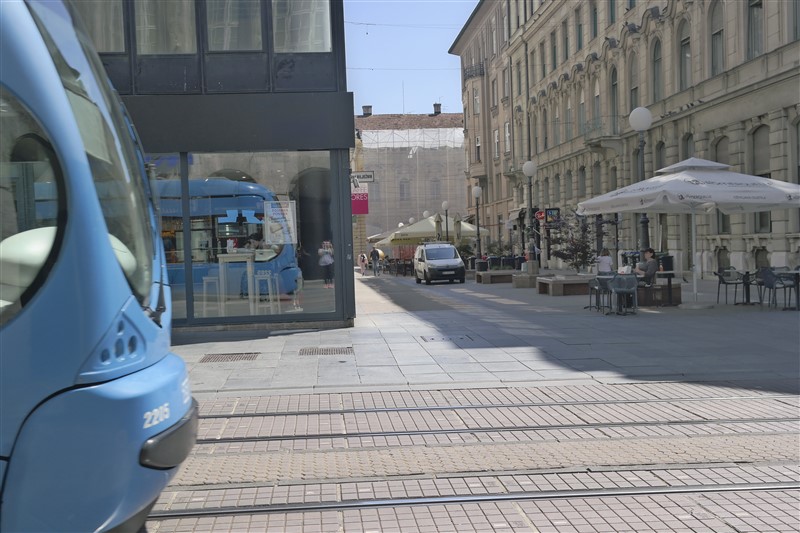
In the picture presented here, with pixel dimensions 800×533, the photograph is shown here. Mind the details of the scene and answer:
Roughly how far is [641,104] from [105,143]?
32298 millimetres

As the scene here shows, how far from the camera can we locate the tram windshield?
3.47m

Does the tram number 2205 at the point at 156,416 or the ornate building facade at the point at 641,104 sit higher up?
the ornate building facade at the point at 641,104

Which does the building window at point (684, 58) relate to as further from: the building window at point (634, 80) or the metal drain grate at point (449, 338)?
the metal drain grate at point (449, 338)

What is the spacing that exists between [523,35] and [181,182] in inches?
1582

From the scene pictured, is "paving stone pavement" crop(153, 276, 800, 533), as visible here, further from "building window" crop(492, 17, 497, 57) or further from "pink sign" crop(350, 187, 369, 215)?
"building window" crop(492, 17, 497, 57)

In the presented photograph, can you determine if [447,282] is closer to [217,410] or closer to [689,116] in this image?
[689,116]

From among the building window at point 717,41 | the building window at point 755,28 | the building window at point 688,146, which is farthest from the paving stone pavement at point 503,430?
the building window at point 688,146

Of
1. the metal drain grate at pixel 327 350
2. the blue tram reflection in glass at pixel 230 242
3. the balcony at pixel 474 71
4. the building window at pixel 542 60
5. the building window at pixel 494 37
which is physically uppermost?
the building window at pixel 494 37

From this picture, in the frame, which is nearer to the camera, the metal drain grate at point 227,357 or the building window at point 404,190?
the metal drain grate at point 227,357

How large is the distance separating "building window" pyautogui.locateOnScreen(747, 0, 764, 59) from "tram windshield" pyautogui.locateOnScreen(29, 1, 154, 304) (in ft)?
78.9

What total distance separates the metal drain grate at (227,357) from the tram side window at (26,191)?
7742mm

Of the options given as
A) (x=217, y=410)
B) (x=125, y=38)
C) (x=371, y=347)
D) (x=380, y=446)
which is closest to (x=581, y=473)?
(x=380, y=446)

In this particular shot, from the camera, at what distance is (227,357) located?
36.8 feet

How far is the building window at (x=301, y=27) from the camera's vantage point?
14.0 metres
